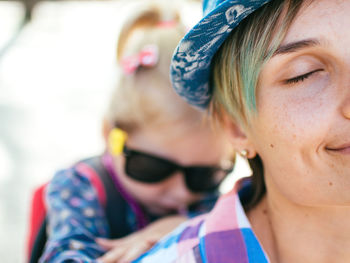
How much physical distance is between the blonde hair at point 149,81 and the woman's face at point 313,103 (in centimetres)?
103

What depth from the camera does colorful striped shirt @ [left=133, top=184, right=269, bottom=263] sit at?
5.18 feet

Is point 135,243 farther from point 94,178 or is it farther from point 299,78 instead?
point 299,78

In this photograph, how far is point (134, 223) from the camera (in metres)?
2.66

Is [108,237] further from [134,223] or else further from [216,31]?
[216,31]

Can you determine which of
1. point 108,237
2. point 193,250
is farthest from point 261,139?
point 108,237

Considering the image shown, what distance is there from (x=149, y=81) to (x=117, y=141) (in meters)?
0.37

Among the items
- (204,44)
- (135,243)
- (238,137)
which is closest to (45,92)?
(135,243)

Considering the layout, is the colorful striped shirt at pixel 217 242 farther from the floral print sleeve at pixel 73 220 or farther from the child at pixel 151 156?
the child at pixel 151 156

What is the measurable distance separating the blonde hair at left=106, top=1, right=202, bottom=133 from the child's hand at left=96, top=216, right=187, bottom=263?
0.56 metres

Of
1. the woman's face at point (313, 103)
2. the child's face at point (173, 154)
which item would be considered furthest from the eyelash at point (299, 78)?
the child's face at point (173, 154)

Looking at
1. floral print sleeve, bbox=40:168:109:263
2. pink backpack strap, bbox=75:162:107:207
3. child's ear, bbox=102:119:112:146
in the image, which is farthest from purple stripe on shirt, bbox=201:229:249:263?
child's ear, bbox=102:119:112:146

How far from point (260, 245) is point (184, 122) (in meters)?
1.07

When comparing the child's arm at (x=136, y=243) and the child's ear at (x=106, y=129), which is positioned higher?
the child's ear at (x=106, y=129)

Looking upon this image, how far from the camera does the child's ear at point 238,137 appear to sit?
183 cm
